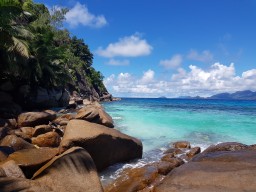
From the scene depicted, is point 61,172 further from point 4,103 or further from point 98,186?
point 4,103

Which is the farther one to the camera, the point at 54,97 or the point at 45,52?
the point at 54,97

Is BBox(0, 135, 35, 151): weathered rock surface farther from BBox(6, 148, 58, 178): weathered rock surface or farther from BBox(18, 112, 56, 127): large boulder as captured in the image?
BBox(18, 112, 56, 127): large boulder

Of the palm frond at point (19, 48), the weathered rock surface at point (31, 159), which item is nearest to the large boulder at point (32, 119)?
the palm frond at point (19, 48)

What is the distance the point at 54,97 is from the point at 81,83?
3018cm

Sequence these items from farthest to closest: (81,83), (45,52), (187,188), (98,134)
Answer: (81,83) < (45,52) < (98,134) < (187,188)

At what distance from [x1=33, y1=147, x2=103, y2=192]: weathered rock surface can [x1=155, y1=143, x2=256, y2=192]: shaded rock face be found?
143 cm

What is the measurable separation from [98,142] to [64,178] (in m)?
3.04

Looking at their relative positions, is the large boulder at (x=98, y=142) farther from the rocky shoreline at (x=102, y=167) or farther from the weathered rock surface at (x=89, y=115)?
the weathered rock surface at (x=89, y=115)

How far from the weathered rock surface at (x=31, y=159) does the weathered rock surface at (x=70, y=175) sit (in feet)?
2.33

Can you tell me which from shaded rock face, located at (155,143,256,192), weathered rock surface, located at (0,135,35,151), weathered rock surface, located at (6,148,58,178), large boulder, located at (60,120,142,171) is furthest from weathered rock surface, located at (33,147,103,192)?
weathered rock surface, located at (0,135,35,151)

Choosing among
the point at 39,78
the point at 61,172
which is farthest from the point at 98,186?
the point at 39,78

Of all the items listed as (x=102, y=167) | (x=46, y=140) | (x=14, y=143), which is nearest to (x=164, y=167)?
(x=102, y=167)

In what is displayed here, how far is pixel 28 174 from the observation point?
6.57m

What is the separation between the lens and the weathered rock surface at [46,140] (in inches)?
413
